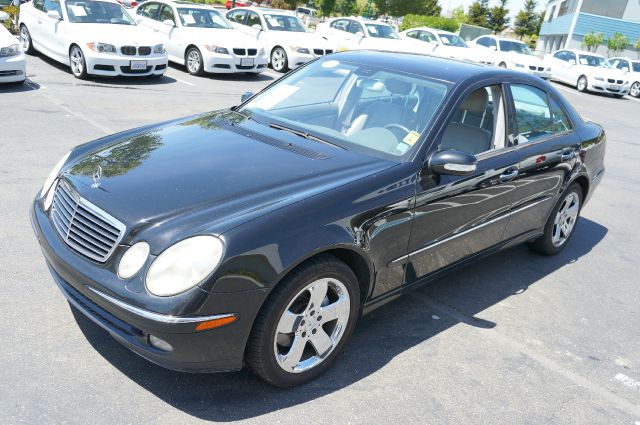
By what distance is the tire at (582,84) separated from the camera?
22.8m

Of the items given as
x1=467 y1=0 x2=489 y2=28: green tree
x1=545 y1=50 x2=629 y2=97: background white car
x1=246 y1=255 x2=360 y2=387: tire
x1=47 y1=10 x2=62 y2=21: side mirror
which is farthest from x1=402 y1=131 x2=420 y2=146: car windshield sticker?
x1=467 y1=0 x2=489 y2=28: green tree

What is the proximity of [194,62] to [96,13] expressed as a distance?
7.71 feet

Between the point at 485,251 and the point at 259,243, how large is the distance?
2.26 m

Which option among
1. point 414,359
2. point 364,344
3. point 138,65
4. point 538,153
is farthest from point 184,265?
point 138,65

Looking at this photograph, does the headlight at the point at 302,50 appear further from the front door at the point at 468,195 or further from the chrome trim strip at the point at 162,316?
the chrome trim strip at the point at 162,316

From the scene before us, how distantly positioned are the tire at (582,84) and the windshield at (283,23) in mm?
12179

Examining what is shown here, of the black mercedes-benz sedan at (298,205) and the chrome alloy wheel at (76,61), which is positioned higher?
the black mercedes-benz sedan at (298,205)

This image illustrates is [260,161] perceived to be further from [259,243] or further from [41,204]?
[41,204]

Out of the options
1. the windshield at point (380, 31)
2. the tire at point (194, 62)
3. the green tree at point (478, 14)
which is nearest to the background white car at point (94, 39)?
the tire at point (194, 62)

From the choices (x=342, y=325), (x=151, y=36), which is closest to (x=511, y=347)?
(x=342, y=325)

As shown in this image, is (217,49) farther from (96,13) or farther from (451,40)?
(451,40)

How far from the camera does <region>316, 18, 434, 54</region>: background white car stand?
19297mm

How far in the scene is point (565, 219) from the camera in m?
5.53

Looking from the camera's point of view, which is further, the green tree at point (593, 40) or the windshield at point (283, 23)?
the green tree at point (593, 40)
